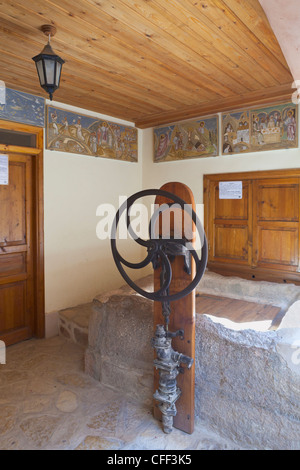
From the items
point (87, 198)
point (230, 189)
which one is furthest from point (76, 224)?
point (230, 189)

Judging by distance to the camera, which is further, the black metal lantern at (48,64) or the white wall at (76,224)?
the white wall at (76,224)

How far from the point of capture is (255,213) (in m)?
4.02

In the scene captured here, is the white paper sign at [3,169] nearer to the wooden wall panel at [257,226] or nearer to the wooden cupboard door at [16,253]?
the wooden cupboard door at [16,253]

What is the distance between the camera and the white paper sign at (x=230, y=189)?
4.12 m

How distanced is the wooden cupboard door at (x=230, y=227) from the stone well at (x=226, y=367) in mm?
1426

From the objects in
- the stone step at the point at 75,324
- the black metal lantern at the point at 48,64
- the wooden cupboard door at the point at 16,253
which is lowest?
the stone step at the point at 75,324

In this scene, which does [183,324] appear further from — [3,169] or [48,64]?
[3,169]

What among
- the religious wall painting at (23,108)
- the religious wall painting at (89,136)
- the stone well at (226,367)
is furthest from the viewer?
the religious wall painting at (89,136)

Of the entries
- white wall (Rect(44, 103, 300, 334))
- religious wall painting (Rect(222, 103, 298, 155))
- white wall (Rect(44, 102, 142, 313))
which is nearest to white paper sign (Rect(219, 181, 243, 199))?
white wall (Rect(44, 103, 300, 334))

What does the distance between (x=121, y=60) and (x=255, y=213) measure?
2346 mm

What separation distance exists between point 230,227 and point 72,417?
9.44 ft

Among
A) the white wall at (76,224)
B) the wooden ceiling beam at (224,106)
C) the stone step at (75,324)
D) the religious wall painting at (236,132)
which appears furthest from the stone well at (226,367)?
the wooden ceiling beam at (224,106)

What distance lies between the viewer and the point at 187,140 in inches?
178
